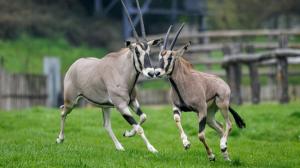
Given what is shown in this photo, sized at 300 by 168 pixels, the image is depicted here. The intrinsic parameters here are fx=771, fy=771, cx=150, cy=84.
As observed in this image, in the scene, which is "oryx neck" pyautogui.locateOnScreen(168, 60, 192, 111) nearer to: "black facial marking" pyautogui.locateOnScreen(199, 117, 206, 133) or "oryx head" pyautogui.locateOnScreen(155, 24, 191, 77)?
"oryx head" pyautogui.locateOnScreen(155, 24, 191, 77)

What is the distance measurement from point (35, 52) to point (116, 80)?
24.0 meters

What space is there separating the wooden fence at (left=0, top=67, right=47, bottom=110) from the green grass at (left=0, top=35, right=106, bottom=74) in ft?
17.7

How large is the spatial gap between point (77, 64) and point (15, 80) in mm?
10943

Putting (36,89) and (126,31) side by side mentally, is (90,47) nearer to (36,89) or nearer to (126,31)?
(126,31)

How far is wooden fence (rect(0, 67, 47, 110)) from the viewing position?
23828mm

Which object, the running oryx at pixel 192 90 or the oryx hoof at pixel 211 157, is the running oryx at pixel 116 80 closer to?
the running oryx at pixel 192 90

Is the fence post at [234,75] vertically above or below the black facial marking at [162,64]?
below

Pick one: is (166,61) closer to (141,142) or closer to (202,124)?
(202,124)

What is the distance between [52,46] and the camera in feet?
125

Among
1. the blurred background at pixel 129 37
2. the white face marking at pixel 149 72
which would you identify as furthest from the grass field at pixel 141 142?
the blurred background at pixel 129 37

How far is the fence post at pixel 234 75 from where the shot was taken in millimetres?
22641

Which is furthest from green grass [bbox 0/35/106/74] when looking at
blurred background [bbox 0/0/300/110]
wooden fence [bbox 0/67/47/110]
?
wooden fence [bbox 0/67/47/110]

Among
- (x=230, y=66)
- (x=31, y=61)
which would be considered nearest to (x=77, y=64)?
(x=230, y=66)

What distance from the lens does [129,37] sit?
135ft
